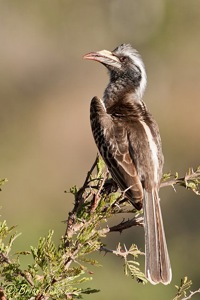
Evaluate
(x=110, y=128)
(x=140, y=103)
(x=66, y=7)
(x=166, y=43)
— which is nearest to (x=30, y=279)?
(x=110, y=128)

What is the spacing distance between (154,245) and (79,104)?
1304 centimetres

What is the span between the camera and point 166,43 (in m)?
24.3

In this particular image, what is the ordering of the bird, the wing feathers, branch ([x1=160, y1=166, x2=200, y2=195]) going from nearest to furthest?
branch ([x1=160, y1=166, x2=200, y2=195]) → the bird → the wing feathers

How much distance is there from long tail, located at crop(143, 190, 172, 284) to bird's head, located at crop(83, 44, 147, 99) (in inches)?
57.6

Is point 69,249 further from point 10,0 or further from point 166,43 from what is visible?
point 10,0

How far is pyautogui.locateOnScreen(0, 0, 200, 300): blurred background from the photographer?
43.0 feet

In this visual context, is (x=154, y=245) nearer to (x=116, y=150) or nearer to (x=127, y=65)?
(x=116, y=150)

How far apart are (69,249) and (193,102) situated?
14.8m

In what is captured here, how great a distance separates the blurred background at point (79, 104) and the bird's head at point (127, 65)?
4.77m

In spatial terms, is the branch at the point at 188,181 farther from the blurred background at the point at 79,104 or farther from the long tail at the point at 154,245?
the blurred background at the point at 79,104

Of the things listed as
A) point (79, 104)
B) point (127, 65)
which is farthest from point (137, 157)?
point (79, 104)

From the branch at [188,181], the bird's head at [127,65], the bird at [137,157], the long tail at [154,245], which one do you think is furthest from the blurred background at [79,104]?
the branch at [188,181]

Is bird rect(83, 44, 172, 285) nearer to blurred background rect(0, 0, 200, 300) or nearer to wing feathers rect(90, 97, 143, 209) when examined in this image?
wing feathers rect(90, 97, 143, 209)

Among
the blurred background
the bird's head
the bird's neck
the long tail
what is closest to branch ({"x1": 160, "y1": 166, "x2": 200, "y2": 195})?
the long tail
